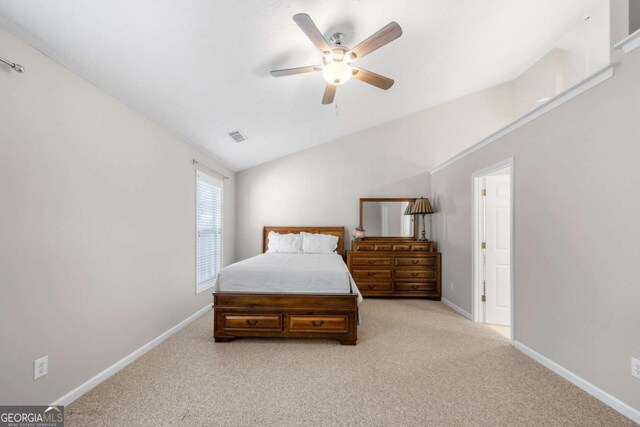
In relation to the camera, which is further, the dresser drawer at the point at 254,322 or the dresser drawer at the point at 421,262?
the dresser drawer at the point at 421,262

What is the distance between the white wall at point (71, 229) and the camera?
1.52 metres

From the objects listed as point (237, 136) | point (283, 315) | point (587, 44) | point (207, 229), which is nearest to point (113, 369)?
point (283, 315)

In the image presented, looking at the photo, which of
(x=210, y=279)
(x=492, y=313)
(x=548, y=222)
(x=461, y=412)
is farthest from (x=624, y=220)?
(x=210, y=279)

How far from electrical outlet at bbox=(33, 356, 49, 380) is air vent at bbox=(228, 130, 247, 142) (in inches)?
110

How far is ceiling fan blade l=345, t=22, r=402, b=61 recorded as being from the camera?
1.81 meters

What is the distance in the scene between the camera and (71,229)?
6.12 ft

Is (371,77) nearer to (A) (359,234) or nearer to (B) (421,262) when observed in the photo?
(A) (359,234)

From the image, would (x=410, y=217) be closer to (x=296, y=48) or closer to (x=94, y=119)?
(x=296, y=48)

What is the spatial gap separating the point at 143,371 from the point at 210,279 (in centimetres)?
198

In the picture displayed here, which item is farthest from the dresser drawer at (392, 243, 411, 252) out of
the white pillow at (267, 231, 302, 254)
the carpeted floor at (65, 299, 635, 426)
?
the carpeted floor at (65, 299, 635, 426)

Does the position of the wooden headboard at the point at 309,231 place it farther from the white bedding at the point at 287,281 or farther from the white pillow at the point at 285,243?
the white bedding at the point at 287,281

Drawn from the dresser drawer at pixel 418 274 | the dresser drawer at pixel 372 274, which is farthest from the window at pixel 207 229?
the dresser drawer at pixel 418 274

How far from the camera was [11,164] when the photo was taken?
1.51 metres

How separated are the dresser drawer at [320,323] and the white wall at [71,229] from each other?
4.84ft
